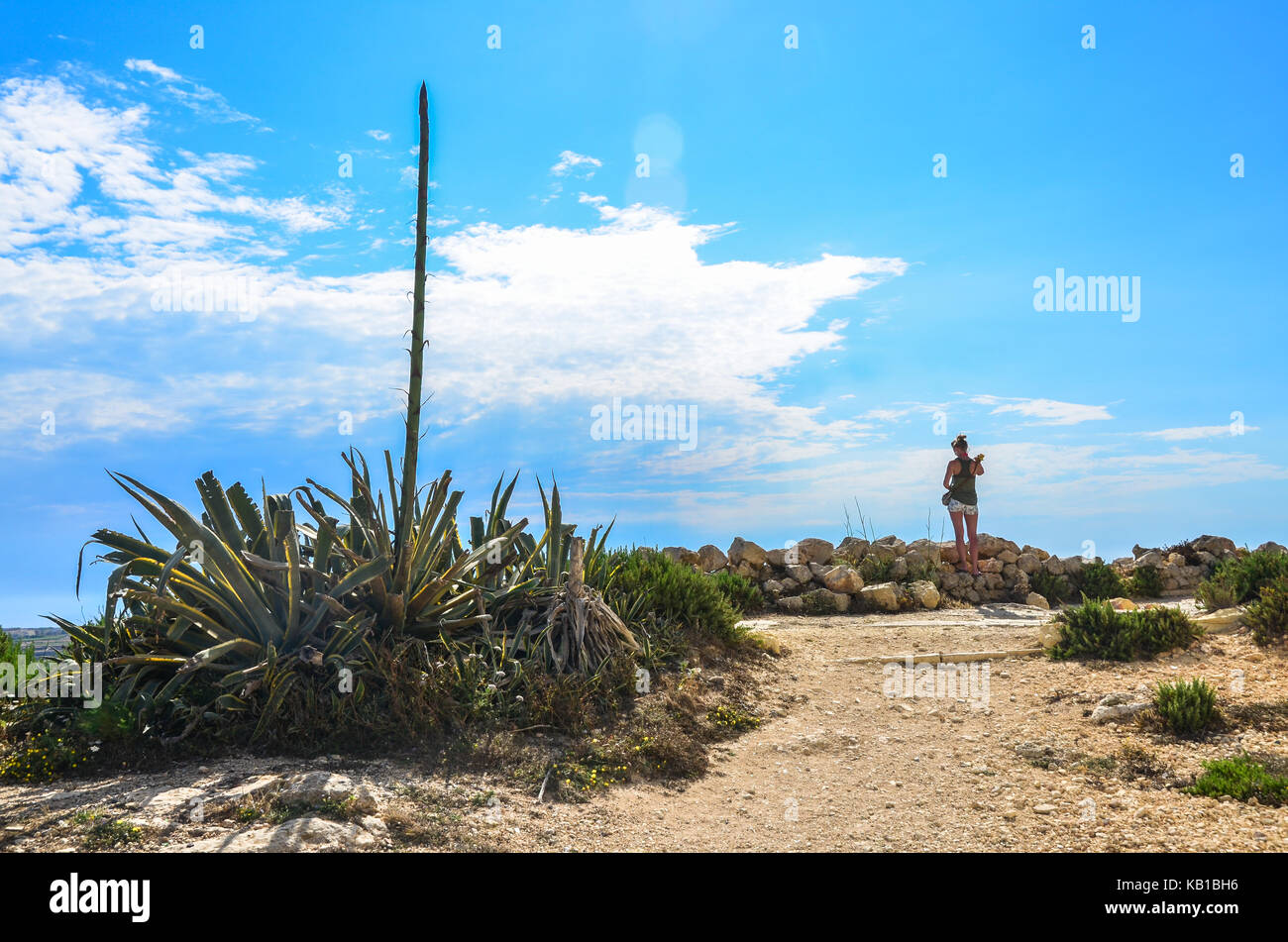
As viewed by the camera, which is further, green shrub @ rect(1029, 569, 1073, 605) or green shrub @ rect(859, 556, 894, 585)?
green shrub @ rect(1029, 569, 1073, 605)

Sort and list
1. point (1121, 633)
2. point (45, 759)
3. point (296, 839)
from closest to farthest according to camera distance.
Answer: point (296, 839), point (45, 759), point (1121, 633)

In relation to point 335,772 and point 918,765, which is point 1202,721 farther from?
point 335,772

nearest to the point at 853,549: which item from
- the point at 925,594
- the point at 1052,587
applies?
the point at 925,594

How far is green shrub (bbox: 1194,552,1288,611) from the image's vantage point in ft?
36.2

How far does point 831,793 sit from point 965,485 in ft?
30.5

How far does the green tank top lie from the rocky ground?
18.4 ft

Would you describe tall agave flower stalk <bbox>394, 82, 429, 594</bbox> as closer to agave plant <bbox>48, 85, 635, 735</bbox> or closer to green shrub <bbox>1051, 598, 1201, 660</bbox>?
agave plant <bbox>48, 85, 635, 735</bbox>

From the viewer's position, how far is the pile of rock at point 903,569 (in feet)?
45.3

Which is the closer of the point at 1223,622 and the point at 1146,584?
the point at 1223,622

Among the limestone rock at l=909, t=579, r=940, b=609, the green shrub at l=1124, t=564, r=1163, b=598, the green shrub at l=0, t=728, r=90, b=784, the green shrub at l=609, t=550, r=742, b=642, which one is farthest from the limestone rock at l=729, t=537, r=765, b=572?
the green shrub at l=0, t=728, r=90, b=784

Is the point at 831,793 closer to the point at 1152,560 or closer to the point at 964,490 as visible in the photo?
the point at 964,490

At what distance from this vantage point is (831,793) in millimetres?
6852

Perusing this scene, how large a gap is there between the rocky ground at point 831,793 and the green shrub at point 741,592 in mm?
3493
